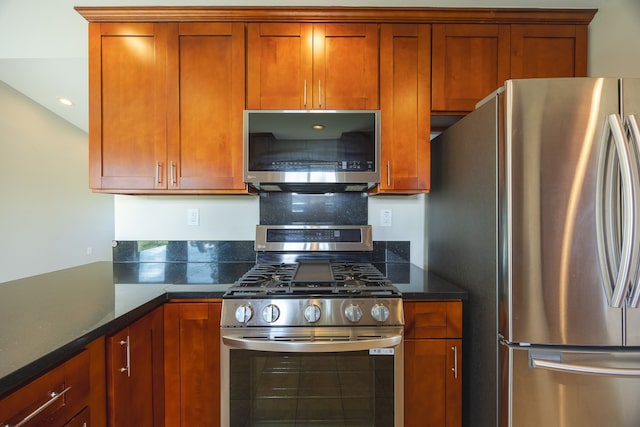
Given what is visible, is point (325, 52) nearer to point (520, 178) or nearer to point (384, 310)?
point (520, 178)

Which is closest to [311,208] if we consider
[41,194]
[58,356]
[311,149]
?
[311,149]

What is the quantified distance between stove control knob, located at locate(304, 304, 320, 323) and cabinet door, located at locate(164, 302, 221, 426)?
42cm

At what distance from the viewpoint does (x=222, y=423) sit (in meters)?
1.33

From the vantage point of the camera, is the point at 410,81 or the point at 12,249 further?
the point at 12,249

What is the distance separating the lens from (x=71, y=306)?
1.15m

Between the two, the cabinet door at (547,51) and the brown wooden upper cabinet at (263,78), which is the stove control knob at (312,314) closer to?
the brown wooden upper cabinet at (263,78)

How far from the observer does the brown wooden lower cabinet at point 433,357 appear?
1384 mm

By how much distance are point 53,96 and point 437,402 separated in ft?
15.9

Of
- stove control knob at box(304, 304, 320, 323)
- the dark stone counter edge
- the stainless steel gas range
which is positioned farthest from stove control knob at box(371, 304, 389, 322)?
the dark stone counter edge

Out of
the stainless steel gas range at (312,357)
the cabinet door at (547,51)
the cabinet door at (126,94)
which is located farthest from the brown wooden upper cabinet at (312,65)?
the stainless steel gas range at (312,357)

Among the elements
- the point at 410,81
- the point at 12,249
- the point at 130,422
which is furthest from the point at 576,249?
the point at 12,249

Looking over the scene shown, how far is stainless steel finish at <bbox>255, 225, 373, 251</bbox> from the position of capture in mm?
1922

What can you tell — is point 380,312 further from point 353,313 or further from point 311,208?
point 311,208

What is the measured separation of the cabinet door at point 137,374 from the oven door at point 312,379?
0.94ft
